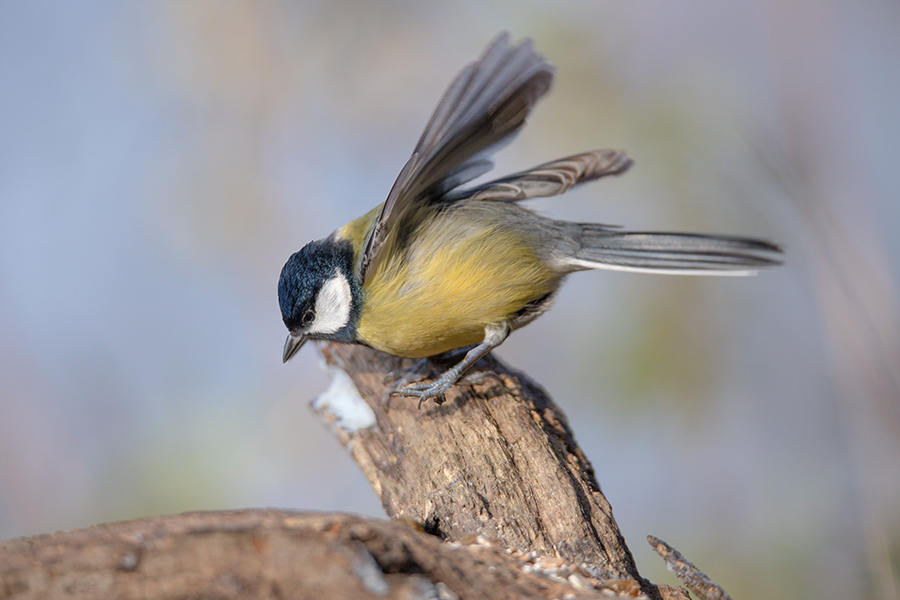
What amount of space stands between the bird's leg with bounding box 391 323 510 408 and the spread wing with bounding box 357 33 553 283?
1.10 ft

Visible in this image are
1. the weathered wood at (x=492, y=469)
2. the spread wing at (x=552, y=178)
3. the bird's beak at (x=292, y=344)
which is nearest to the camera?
the weathered wood at (x=492, y=469)

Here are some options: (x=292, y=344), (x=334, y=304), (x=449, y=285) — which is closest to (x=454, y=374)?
(x=449, y=285)

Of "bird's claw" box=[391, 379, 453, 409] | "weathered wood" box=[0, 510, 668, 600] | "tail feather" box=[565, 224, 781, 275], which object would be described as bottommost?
"weathered wood" box=[0, 510, 668, 600]

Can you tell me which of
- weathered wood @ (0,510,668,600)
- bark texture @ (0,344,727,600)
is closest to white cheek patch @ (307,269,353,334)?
bark texture @ (0,344,727,600)

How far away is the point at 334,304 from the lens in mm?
1856

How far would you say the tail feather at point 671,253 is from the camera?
1.63 m

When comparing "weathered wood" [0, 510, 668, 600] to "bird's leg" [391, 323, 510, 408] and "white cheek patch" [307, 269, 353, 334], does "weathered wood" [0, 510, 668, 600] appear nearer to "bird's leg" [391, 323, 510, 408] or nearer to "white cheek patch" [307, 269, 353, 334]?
"bird's leg" [391, 323, 510, 408]

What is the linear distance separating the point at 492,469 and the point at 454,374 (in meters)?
0.33

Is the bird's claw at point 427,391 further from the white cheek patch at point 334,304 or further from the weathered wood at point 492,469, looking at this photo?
the white cheek patch at point 334,304

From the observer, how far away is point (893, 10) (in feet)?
9.50

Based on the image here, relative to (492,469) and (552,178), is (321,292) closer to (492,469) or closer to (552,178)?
(492,469)

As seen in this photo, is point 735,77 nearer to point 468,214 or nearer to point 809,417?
point 809,417

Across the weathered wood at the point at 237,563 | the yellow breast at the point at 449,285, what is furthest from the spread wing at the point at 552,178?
the weathered wood at the point at 237,563

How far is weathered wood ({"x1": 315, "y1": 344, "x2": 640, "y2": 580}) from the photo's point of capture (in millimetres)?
1406
